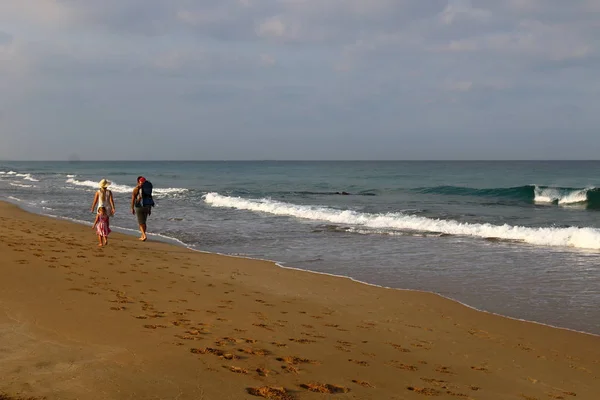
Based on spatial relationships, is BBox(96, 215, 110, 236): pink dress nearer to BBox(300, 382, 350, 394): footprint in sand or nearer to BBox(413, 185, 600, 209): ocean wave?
BBox(300, 382, 350, 394): footprint in sand

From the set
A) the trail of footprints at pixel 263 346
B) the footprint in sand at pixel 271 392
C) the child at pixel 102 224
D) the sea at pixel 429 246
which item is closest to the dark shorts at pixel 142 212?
the sea at pixel 429 246

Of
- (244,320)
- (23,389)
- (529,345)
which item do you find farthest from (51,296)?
(529,345)

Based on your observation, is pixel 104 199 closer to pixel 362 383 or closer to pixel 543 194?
pixel 362 383

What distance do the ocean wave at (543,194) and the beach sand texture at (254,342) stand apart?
92.5 feet

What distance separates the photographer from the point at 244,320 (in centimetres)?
645

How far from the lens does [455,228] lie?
17.7 m

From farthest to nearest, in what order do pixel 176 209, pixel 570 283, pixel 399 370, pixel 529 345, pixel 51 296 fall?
pixel 176 209 < pixel 570 283 < pixel 51 296 < pixel 529 345 < pixel 399 370

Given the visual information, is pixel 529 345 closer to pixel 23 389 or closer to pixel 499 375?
pixel 499 375

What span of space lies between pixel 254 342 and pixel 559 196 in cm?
3544

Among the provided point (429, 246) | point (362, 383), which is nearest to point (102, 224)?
point (429, 246)

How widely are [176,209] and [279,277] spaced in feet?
53.7

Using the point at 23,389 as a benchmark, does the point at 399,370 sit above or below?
below

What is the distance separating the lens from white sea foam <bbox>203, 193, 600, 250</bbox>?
14.8 metres

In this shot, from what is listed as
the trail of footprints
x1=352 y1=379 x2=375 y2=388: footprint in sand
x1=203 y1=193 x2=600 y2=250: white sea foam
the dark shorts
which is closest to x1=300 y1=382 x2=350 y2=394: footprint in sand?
the trail of footprints
